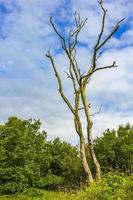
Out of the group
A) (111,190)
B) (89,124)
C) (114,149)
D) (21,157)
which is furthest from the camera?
(114,149)

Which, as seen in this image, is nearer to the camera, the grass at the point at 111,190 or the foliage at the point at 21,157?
the grass at the point at 111,190

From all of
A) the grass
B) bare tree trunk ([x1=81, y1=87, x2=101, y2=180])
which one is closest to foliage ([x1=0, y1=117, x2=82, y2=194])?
bare tree trunk ([x1=81, y1=87, x2=101, y2=180])

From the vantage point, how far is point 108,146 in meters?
53.2

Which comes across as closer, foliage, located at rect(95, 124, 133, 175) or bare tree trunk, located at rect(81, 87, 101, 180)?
bare tree trunk, located at rect(81, 87, 101, 180)

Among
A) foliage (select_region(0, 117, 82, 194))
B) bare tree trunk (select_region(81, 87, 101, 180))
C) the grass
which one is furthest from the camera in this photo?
foliage (select_region(0, 117, 82, 194))

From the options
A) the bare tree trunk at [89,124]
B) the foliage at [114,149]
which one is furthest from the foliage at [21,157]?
the foliage at [114,149]

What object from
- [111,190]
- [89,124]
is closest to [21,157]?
[89,124]

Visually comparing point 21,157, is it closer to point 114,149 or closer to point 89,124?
A: point 89,124

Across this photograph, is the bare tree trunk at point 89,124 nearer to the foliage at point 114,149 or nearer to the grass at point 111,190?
the grass at point 111,190

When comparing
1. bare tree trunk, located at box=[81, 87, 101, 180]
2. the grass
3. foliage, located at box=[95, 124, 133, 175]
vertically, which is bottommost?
the grass

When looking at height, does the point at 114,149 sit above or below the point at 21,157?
above

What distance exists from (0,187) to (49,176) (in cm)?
560

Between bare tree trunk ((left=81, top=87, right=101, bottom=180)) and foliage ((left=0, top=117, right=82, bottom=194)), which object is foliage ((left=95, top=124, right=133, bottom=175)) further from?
bare tree trunk ((left=81, top=87, right=101, bottom=180))

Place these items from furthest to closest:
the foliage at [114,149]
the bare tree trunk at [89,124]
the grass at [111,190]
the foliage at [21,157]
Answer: the foliage at [114,149] → the foliage at [21,157] → the bare tree trunk at [89,124] → the grass at [111,190]
